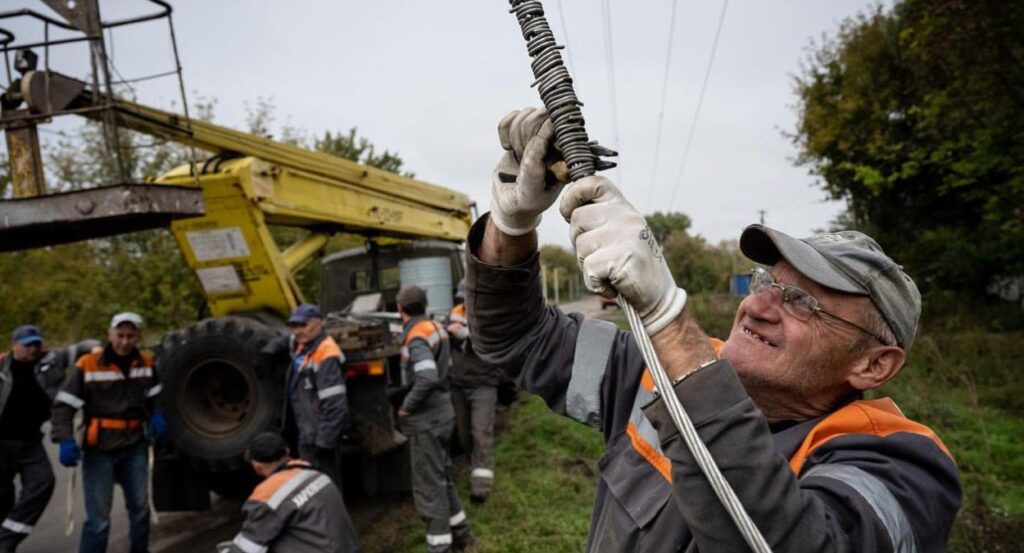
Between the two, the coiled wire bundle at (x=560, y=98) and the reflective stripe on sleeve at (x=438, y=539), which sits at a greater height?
the coiled wire bundle at (x=560, y=98)

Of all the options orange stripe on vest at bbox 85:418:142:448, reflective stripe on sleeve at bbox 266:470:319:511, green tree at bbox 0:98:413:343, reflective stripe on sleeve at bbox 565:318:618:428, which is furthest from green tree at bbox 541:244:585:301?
reflective stripe on sleeve at bbox 565:318:618:428

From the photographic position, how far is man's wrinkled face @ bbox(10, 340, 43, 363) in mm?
5617

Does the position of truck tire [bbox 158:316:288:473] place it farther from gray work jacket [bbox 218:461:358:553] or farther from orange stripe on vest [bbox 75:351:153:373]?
gray work jacket [bbox 218:461:358:553]

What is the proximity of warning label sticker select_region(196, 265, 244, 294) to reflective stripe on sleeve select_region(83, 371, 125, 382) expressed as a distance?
1312 mm

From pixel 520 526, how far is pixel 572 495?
2.30 feet

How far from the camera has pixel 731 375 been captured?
1.19 meters

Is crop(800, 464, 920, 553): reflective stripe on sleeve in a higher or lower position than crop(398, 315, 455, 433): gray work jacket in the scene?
higher

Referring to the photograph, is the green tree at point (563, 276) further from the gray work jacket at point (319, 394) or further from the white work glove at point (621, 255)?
the white work glove at point (621, 255)

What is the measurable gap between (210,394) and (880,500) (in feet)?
18.5

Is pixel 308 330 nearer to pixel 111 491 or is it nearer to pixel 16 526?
pixel 111 491

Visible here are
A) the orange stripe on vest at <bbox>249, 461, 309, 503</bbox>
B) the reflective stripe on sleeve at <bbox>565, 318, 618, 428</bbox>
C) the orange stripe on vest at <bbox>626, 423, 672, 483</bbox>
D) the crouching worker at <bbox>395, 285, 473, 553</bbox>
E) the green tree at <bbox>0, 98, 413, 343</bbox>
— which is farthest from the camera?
the green tree at <bbox>0, 98, 413, 343</bbox>

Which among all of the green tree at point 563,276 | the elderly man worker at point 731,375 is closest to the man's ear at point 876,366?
the elderly man worker at point 731,375

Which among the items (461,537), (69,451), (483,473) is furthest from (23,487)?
(483,473)

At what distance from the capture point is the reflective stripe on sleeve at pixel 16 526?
530cm
